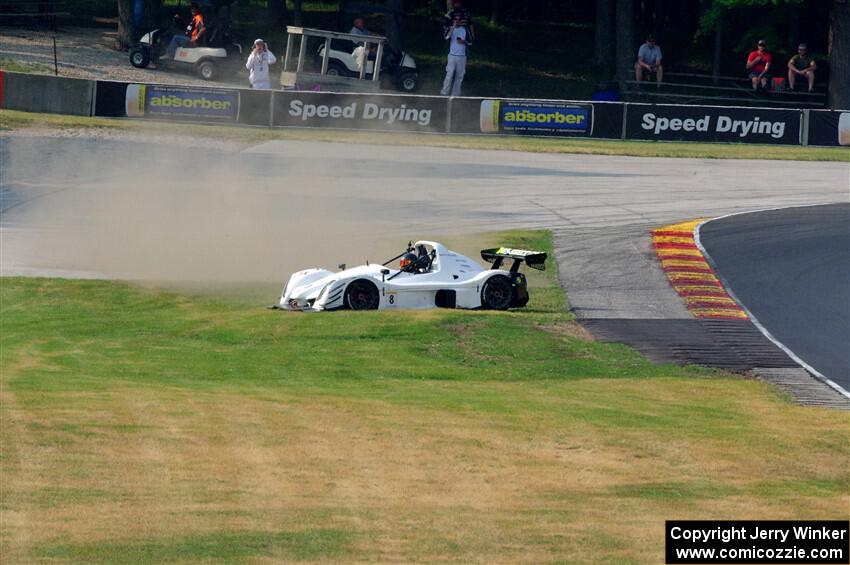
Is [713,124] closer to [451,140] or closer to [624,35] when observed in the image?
[451,140]

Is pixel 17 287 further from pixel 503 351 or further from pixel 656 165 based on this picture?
pixel 656 165

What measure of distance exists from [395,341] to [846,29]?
109 ft

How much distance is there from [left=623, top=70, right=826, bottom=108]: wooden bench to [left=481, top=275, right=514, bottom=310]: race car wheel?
86.6 feet

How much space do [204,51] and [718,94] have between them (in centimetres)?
1982

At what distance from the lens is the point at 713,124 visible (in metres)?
37.8

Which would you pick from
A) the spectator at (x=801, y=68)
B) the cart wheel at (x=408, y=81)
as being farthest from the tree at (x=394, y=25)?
the spectator at (x=801, y=68)

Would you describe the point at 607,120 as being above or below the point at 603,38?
below

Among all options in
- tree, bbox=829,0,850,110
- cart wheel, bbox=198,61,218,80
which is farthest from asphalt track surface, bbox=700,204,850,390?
cart wheel, bbox=198,61,218,80

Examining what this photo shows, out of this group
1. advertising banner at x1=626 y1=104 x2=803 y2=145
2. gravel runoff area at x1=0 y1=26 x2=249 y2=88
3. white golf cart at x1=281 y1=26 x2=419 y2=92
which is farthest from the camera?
gravel runoff area at x1=0 y1=26 x2=249 y2=88

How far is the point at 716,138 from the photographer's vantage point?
1492 inches

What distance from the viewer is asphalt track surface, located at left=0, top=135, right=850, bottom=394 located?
939 inches

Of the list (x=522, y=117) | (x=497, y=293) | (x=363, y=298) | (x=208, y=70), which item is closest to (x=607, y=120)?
(x=522, y=117)

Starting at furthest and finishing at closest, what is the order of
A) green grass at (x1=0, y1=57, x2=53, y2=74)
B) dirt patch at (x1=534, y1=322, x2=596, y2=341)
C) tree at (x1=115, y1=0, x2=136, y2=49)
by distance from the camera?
tree at (x1=115, y1=0, x2=136, y2=49), green grass at (x1=0, y1=57, x2=53, y2=74), dirt patch at (x1=534, y1=322, x2=596, y2=341)

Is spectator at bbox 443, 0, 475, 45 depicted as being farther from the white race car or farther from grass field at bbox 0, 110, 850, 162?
the white race car
